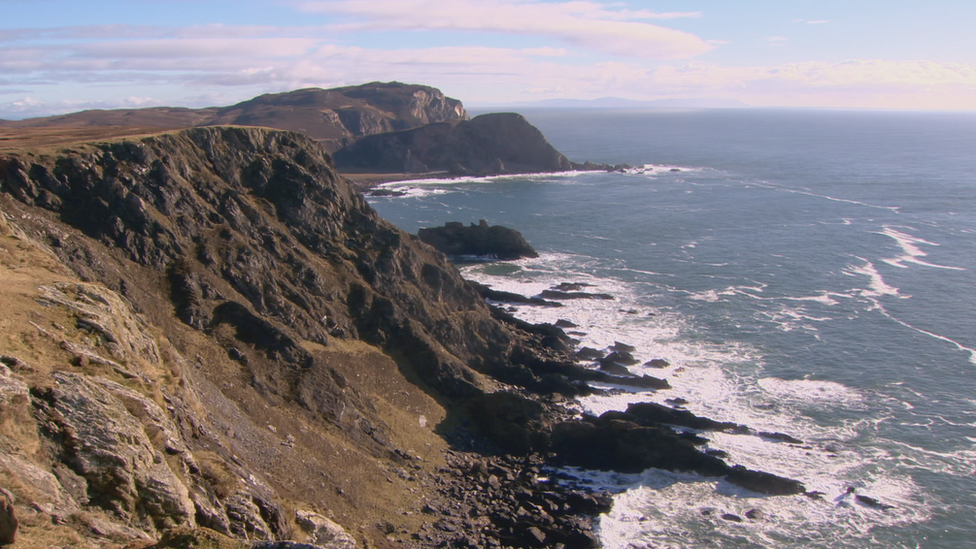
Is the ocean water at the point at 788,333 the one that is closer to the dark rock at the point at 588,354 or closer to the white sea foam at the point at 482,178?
the dark rock at the point at 588,354

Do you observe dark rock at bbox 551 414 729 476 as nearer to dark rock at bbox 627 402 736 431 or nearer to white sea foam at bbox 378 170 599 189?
dark rock at bbox 627 402 736 431

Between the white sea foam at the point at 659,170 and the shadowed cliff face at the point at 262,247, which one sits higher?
the white sea foam at the point at 659,170

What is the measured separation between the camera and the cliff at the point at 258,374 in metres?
18.1

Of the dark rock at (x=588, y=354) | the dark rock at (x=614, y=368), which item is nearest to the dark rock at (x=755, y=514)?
the dark rock at (x=614, y=368)

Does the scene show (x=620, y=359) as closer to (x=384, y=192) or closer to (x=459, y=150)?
(x=384, y=192)

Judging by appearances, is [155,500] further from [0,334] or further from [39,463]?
[0,334]

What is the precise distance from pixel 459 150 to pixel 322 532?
169 meters

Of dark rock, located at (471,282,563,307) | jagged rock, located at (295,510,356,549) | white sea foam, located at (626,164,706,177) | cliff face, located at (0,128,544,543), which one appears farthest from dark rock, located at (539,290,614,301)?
white sea foam, located at (626,164,706,177)

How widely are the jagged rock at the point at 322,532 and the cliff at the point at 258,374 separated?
3.9 inches

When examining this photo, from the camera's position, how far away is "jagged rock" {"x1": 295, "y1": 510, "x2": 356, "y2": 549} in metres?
24.5

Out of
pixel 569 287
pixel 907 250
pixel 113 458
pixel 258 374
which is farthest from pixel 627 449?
pixel 907 250

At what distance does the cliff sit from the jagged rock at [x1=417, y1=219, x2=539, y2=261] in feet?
100

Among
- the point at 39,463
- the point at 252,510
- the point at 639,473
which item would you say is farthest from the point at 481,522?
the point at 39,463

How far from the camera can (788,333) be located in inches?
2400
